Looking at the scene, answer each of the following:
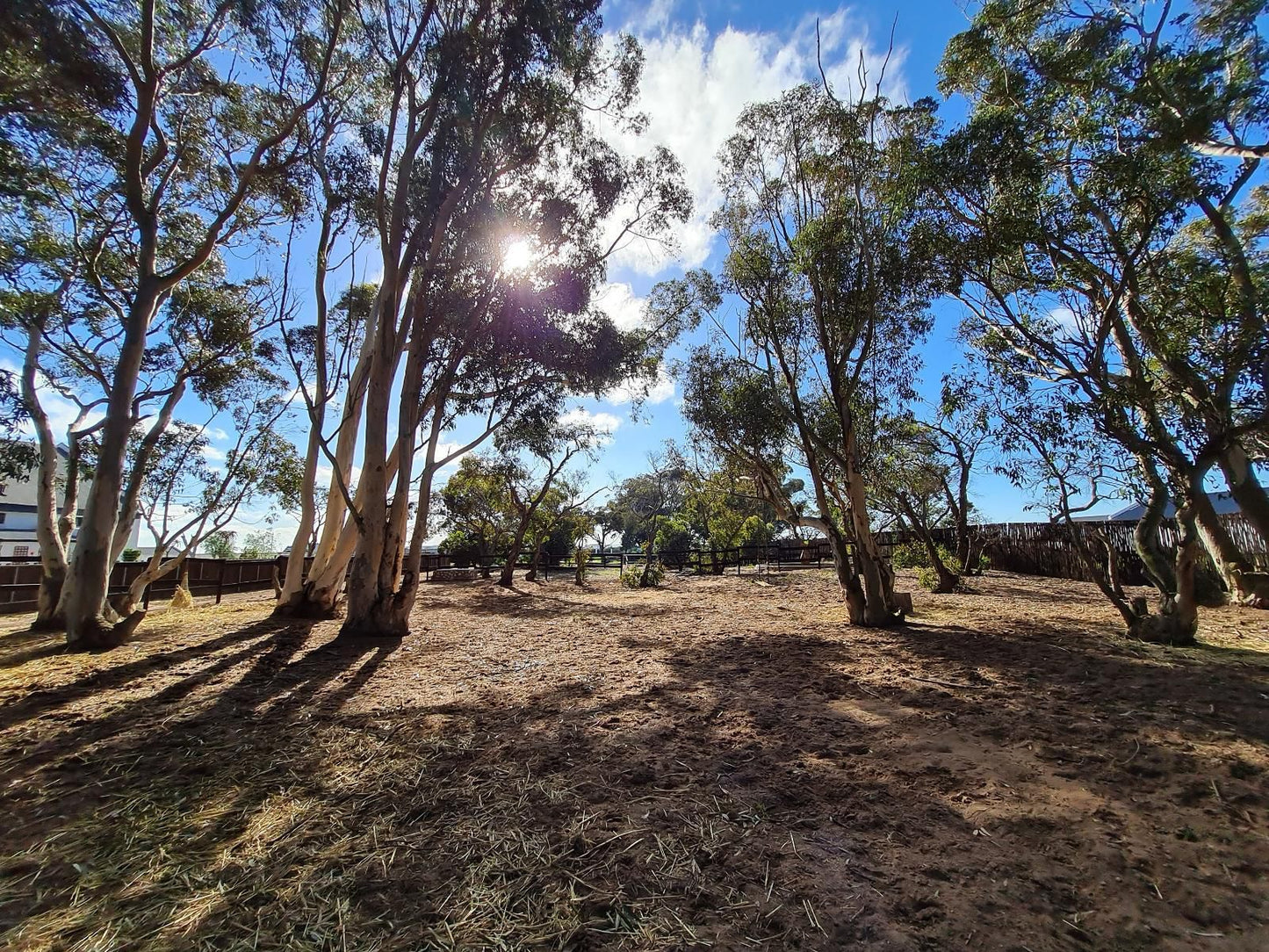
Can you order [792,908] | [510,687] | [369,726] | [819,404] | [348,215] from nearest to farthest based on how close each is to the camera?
[792,908]
[369,726]
[510,687]
[348,215]
[819,404]

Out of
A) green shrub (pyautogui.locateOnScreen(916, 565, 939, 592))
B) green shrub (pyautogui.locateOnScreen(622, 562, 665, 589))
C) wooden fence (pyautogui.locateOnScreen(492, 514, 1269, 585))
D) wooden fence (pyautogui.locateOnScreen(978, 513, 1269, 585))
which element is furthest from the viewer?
green shrub (pyautogui.locateOnScreen(622, 562, 665, 589))

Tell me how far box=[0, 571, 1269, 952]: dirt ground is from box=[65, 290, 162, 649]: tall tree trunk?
87 cm

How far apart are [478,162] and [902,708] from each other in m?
9.16

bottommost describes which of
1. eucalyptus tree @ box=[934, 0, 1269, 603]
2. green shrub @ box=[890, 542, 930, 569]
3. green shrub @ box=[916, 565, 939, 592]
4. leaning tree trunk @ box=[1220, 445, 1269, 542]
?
green shrub @ box=[916, 565, 939, 592]

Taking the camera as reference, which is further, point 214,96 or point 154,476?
point 154,476

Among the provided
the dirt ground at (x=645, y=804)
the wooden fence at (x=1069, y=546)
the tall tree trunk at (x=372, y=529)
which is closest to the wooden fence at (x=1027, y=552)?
the wooden fence at (x=1069, y=546)

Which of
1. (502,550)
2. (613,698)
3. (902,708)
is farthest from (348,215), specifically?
(502,550)

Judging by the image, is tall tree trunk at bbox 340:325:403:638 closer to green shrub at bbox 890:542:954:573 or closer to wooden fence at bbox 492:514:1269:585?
wooden fence at bbox 492:514:1269:585

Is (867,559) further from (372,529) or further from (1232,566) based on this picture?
(372,529)

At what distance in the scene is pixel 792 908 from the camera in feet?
6.15

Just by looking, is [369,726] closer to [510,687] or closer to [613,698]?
[510,687]

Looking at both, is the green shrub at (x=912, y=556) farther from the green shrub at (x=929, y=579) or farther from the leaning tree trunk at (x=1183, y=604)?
the leaning tree trunk at (x=1183, y=604)

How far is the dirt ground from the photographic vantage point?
182cm

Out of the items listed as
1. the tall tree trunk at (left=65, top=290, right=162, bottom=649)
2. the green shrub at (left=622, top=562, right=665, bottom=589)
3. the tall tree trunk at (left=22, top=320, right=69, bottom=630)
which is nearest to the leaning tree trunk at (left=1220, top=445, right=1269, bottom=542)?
the green shrub at (left=622, top=562, right=665, bottom=589)
